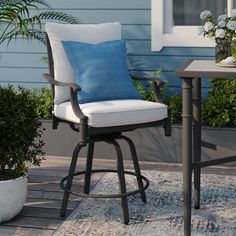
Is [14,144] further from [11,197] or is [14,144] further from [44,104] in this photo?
[44,104]

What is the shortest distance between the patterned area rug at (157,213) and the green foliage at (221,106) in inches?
26.4

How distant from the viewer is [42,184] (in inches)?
162

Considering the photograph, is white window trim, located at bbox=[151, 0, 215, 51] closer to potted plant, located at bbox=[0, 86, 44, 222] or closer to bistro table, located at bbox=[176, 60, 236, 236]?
bistro table, located at bbox=[176, 60, 236, 236]

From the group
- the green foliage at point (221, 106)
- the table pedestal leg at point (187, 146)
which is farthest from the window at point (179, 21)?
the table pedestal leg at point (187, 146)

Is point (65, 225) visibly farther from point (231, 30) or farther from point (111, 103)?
point (231, 30)

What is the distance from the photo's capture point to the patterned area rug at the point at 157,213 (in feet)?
10.6

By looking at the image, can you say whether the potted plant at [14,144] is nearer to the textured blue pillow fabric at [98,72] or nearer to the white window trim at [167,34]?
→ the textured blue pillow fabric at [98,72]

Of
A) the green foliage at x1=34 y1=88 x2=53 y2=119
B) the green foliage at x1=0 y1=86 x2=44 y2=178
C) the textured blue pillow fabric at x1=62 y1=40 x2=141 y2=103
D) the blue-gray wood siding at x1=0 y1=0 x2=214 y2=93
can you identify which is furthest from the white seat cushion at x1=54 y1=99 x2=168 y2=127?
the blue-gray wood siding at x1=0 y1=0 x2=214 y2=93

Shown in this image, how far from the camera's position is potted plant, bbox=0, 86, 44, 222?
3.29 m

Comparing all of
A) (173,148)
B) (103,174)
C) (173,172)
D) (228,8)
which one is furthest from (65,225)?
(228,8)

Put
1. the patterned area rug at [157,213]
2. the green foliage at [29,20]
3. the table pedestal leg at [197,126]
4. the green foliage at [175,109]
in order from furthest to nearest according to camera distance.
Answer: the green foliage at [175,109]
the green foliage at [29,20]
the table pedestal leg at [197,126]
the patterned area rug at [157,213]

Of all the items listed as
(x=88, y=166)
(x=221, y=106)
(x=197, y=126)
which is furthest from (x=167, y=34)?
(x=88, y=166)

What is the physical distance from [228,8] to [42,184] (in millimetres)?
2214

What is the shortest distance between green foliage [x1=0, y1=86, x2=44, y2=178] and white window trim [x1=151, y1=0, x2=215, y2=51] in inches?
76.9
